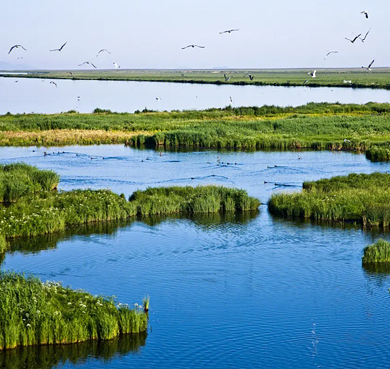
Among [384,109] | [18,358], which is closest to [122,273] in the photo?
[18,358]

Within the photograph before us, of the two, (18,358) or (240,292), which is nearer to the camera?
(18,358)

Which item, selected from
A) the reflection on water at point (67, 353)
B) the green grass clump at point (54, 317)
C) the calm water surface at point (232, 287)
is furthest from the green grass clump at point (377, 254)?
the reflection on water at point (67, 353)

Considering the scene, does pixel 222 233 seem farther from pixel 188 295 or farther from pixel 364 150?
pixel 364 150

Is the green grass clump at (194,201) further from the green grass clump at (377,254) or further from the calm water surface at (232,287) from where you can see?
the green grass clump at (377,254)

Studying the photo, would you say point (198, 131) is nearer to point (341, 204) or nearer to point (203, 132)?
point (203, 132)

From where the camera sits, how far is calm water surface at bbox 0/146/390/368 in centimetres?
1853

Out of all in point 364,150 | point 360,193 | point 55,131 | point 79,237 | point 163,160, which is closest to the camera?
point 79,237

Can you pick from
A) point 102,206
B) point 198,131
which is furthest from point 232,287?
point 198,131

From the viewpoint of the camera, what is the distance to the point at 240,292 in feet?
76.4

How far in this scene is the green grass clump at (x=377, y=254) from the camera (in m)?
26.2

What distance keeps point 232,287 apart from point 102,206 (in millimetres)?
10955

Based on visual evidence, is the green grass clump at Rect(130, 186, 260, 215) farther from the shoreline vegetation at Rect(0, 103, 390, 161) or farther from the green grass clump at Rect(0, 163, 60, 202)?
the shoreline vegetation at Rect(0, 103, 390, 161)

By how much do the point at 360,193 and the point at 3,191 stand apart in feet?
60.5

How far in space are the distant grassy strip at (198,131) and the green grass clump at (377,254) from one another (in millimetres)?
33180
